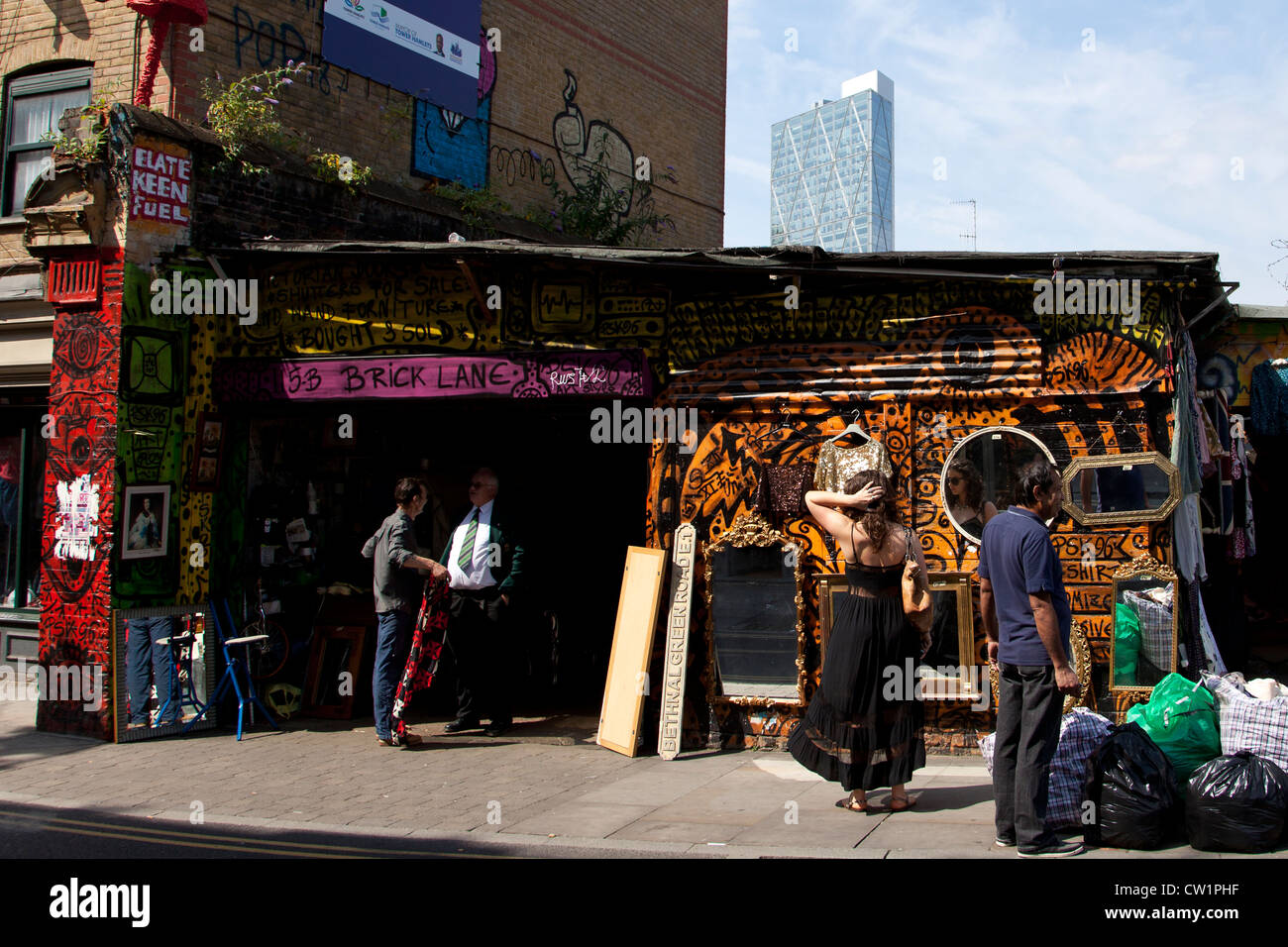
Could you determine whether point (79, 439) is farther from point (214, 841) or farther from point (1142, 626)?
point (1142, 626)

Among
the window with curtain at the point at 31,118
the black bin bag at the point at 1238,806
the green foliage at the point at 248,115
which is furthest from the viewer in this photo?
the window with curtain at the point at 31,118

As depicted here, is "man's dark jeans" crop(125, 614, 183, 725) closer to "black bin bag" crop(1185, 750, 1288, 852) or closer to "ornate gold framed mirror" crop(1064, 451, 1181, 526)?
"ornate gold framed mirror" crop(1064, 451, 1181, 526)

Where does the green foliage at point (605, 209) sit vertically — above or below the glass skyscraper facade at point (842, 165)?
below

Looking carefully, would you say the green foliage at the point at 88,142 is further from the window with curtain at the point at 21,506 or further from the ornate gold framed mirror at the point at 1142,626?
the ornate gold framed mirror at the point at 1142,626

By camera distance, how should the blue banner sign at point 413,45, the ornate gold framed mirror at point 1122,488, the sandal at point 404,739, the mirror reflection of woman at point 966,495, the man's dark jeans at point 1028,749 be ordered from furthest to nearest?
the blue banner sign at point 413,45 < the sandal at point 404,739 < the mirror reflection of woman at point 966,495 < the ornate gold framed mirror at point 1122,488 < the man's dark jeans at point 1028,749

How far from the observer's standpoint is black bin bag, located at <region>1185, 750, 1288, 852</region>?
5066mm

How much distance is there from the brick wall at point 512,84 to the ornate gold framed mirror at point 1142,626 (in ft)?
30.5

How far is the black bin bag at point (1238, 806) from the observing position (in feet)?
16.6

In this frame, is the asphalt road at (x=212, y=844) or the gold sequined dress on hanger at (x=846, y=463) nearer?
the asphalt road at (x=212, y=844)

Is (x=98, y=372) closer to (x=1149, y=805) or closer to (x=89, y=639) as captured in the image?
(x=89, y=639)

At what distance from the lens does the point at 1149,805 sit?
205 inches

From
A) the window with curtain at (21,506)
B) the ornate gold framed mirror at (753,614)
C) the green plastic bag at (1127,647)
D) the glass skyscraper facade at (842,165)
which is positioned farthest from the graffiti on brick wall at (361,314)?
the glass skyscraper facade at (842,165)

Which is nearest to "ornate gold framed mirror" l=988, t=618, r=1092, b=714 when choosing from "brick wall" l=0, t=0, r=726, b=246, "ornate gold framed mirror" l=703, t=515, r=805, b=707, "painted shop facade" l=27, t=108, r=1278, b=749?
"painted shop facade" l=27, t=108, r=1278, b=749

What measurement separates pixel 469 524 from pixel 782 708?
299cm
